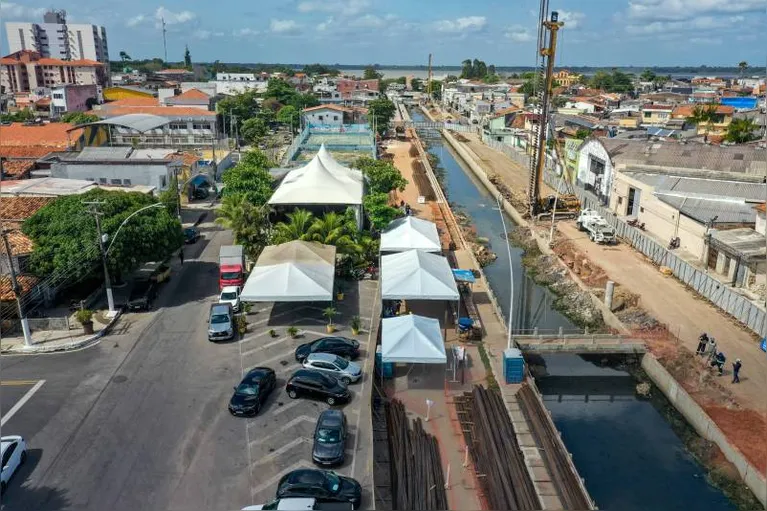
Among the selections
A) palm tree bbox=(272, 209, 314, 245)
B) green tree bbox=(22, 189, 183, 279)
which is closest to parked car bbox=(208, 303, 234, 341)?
green tree bbox=(22, 189, 183, 279)

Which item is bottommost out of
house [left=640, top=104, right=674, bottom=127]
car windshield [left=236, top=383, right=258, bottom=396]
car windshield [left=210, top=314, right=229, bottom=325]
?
car windshield [left=236, top=383, right=258, bottom=396]

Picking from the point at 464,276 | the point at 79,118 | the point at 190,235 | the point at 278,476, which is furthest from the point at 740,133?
the point at 79,118

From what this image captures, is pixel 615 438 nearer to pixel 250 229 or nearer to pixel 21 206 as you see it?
pixel 250 229

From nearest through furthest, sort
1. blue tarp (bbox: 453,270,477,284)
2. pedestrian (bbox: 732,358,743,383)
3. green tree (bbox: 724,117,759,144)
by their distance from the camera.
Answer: pedestrian (bbox: 732,358,743,383) → blue tarp (bbox: 453,270,477,284) → green tree (bbox: 724,117,759,144)

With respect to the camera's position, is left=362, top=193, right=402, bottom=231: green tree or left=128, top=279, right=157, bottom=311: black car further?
left=362, top=193, right=402, bottom=231: green tree

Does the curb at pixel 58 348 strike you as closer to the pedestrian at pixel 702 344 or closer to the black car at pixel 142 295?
the black car at pixel 142 295

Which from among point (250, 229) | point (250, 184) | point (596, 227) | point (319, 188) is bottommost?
point (596, 227)

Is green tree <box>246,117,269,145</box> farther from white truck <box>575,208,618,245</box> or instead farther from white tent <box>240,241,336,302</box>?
white tent <box>240,241,336,302</box>

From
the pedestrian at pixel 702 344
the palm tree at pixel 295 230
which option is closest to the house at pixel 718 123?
the pedestrian at pixel 702 344
